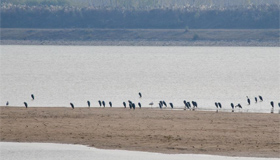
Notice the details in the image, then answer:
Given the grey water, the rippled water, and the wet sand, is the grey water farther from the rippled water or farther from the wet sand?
the rippled water

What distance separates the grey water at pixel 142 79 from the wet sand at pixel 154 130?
5201 mm

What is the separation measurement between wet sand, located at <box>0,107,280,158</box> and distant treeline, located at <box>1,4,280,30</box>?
272 feet

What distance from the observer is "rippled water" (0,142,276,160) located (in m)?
21.3

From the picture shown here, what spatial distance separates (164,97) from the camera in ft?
134

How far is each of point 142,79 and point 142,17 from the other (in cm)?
6336

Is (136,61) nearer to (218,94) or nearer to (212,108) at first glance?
(218,94)

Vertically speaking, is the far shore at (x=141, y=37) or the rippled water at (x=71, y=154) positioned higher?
the far shore at (x=141, y=37)

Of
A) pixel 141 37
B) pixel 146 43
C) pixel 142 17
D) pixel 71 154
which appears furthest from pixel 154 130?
pixel 142 17

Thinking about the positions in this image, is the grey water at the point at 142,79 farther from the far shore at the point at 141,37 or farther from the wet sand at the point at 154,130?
the wet sand at the point at 154,130

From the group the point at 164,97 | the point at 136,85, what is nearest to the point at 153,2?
the point at 136,85

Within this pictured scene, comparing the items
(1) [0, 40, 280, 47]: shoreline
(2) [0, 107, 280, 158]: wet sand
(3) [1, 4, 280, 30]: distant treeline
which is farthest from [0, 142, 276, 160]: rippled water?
(3) [1, 4, 280, 30]: distant treeline

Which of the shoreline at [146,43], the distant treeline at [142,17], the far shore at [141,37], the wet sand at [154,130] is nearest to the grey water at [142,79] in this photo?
the shoreline at [146,43]

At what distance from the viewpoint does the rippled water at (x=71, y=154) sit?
70.0 feet

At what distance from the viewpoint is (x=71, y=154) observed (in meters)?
22.0
